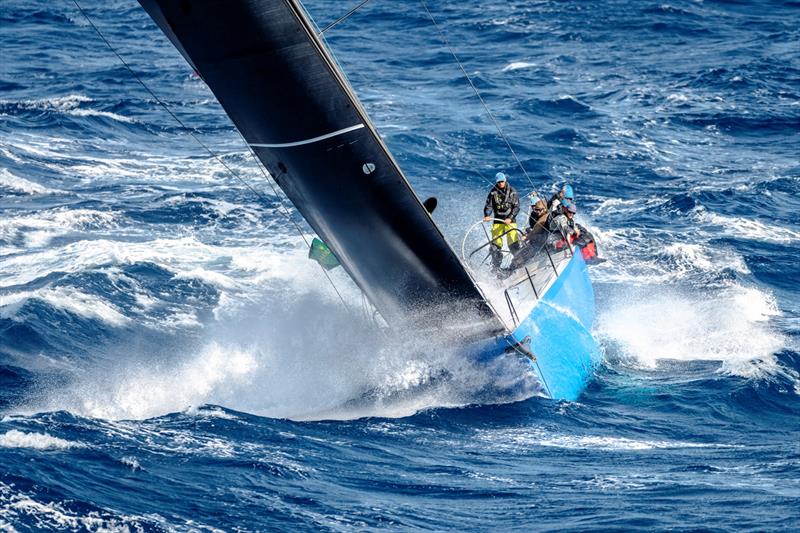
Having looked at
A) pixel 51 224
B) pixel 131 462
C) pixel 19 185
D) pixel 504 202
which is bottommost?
pixel 51 224

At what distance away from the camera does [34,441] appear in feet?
36.7

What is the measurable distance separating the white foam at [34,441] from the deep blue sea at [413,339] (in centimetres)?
5

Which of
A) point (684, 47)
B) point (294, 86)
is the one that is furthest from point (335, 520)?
point (684, 47)

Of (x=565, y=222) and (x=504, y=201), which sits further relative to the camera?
(x=565, y=222)

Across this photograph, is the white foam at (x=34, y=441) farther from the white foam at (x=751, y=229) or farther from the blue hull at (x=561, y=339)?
the white foam at (x=751, y=229)

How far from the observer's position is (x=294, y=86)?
1148 centimetres

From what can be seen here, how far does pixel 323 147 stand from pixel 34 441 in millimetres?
4112

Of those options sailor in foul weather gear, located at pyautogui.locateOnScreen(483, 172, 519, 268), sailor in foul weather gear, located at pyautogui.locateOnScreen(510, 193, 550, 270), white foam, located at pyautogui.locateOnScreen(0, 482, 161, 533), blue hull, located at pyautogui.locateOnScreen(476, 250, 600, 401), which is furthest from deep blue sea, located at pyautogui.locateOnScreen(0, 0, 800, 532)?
sailor in foul weather gear, located at pyautogui.locateOnScreen(483, 172, 519, 268)

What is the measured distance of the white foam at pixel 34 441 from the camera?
11.0m

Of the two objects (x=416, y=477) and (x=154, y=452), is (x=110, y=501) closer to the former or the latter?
(x=154, y=452)

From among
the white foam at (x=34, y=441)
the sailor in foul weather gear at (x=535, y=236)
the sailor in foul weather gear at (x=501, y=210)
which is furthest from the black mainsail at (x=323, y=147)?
the white foam at (x=34, y=441)

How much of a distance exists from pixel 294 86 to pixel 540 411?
490cm

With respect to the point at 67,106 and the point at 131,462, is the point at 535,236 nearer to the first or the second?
the point at 131,462

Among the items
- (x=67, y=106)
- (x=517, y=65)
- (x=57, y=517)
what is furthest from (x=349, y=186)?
(x=517, y=65)
